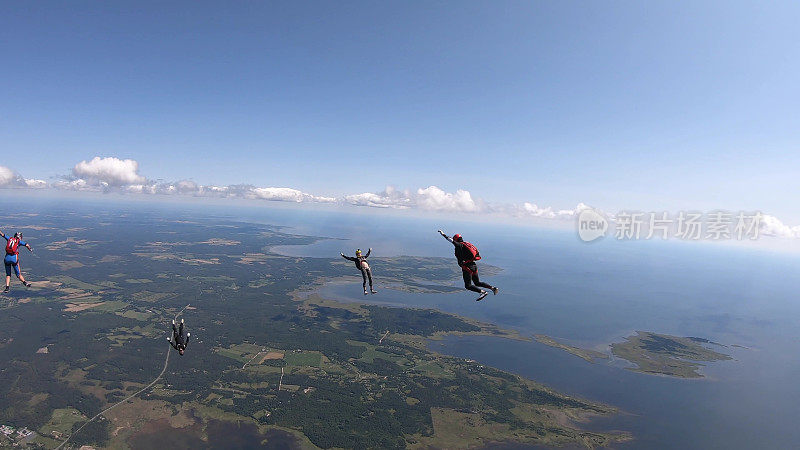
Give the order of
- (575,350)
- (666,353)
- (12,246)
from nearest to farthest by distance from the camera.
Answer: (12,246) < (575,350) < (666,353)

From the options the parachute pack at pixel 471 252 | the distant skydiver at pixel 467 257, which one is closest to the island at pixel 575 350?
the distant skydiver at pixel 467 257

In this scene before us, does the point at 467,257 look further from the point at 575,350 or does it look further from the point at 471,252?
the point at 575,350

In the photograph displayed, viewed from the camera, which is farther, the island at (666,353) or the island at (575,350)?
the island at (575,350)

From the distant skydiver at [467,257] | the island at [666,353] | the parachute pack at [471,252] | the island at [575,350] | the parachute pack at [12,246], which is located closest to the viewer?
the parachute pack at [471,252]

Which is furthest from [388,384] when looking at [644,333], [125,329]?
[644,333]

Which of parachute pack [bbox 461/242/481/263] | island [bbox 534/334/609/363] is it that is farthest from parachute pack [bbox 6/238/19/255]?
island [bbox 534/334/609/363]

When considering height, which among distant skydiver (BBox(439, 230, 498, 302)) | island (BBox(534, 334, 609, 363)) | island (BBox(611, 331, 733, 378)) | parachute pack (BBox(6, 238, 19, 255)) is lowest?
island (BBox(534, 334, 609, 363))

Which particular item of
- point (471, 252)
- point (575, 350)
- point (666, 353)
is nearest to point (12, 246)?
point (471, 252)

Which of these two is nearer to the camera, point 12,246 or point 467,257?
point 467,257

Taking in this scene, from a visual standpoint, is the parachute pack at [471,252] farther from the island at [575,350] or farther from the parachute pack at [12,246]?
the island at [575,350]

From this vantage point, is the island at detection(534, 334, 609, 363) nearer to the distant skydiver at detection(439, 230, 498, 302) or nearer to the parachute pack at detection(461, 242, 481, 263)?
the distant skydiver at detection(439, 230, 498, 302)

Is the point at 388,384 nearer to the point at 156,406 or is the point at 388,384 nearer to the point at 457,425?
the point at 457,425
